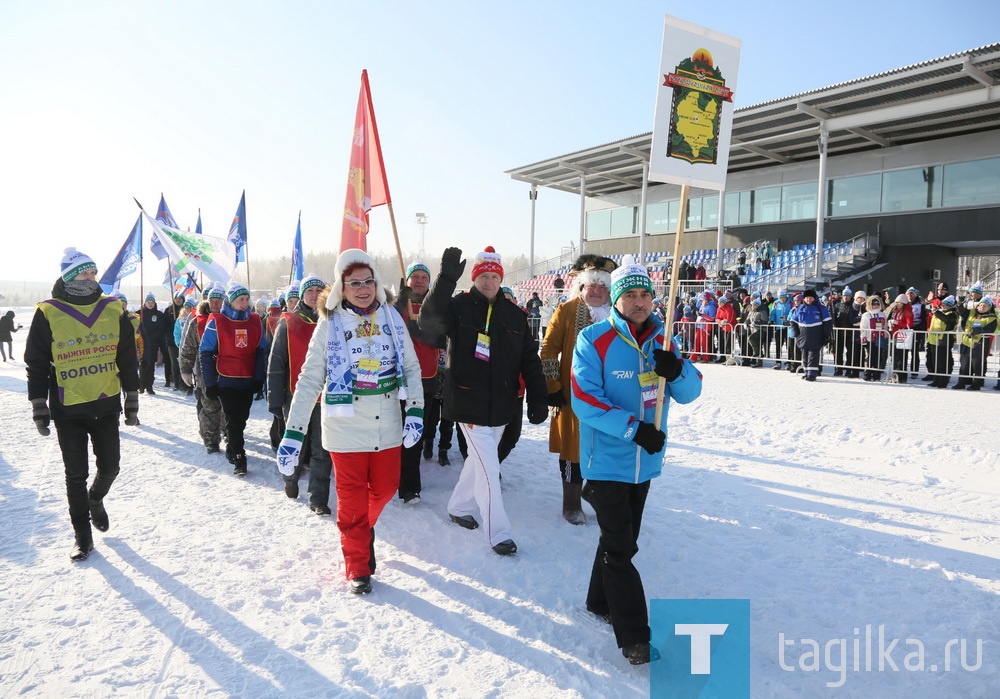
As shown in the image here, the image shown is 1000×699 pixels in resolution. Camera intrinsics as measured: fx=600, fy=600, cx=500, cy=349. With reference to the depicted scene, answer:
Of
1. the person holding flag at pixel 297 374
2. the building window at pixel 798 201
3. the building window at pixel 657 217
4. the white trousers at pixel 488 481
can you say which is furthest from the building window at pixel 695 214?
the white trousers at pixel 488 481

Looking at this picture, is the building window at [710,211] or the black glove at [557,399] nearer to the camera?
the black glove at [557,399]

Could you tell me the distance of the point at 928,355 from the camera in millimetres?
11180

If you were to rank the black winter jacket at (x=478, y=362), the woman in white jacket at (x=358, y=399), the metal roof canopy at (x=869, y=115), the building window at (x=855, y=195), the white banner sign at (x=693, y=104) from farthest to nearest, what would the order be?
the building window at (x=855, y=195)
the metal roof canopy at (x=869, y=115)
the black winter jacket at (x=478, y=362)
the woman in white jacket at (x=358, y=399)
the white banner sign at (x=693, y=104)

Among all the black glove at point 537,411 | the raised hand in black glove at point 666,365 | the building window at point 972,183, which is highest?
the building window at point 972,183

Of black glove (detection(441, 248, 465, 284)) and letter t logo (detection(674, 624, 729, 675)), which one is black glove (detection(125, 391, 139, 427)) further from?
letter t logo (detection(674, 624, 729, 675))

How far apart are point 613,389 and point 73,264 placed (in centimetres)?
386

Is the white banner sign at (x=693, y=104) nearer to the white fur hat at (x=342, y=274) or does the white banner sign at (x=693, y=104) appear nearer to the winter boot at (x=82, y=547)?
the white fur hat at (x=342, y=274)

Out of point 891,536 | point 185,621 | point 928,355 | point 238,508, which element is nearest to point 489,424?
point 185,621

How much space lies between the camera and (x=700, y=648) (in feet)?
10.5

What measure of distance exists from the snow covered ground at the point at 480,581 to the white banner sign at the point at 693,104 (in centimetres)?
259

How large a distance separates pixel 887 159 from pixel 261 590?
93.4 feet

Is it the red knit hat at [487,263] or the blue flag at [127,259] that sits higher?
the blue flag at [127,259]

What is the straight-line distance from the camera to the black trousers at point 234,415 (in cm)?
640

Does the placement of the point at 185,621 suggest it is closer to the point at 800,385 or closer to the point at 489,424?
the point at 489,424
